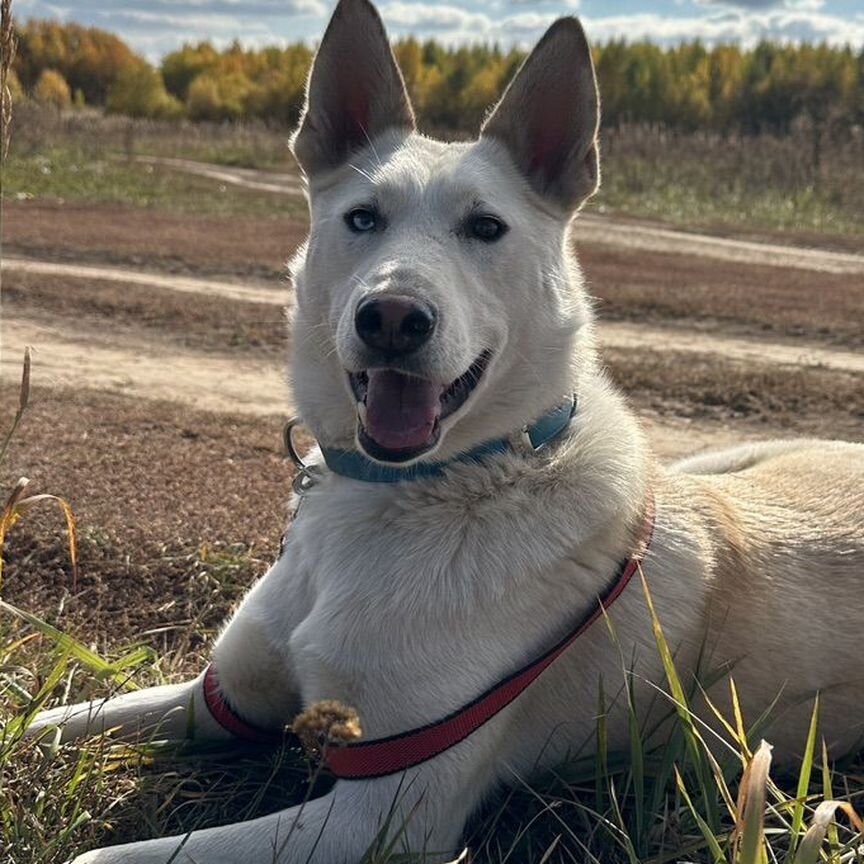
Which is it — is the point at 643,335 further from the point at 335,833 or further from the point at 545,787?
the point at 335,833

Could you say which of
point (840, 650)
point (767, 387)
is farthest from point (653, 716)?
point (767, 387)

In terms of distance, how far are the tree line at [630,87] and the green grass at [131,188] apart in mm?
14317

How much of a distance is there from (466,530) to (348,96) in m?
1.33

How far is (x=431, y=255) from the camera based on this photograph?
7.88 ft

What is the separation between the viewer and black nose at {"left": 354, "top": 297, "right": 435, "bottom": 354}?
2213 mm

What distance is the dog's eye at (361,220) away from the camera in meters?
2.59

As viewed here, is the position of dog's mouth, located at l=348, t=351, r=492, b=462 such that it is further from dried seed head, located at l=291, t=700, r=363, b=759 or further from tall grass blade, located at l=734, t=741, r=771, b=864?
tall grass blade, located at l=734, t=741, r=771, b=864

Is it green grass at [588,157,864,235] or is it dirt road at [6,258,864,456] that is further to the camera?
green grass at [588,157,864,235]

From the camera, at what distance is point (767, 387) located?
6.80m

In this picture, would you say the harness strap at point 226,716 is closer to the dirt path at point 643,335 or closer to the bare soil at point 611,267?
the bare soil at point 611,267

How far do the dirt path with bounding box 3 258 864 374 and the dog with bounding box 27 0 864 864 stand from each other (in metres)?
5.23

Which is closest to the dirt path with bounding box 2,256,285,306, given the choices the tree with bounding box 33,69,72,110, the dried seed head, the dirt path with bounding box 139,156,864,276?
the tree with bounding box 33,69,72,110

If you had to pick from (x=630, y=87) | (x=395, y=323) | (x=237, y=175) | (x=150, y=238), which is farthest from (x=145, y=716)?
(x=630, y=87)

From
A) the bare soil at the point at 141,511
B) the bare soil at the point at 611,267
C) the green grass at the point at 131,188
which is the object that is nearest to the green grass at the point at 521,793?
the bare soil at the point at 141,511
